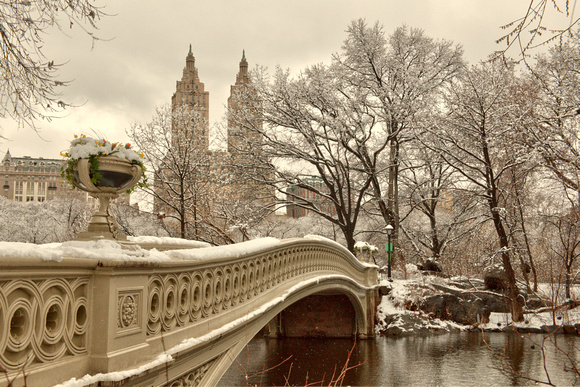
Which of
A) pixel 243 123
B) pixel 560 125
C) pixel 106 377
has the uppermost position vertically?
pixel 243 123

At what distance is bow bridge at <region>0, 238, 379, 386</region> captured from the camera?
312 centimetres

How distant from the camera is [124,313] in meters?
3.93

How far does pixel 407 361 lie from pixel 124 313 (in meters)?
13.8

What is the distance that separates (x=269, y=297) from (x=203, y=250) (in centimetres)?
353

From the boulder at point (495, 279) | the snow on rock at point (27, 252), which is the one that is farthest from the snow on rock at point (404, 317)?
the snow on rock at point (27, 252)

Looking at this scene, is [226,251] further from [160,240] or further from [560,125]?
[560,125]

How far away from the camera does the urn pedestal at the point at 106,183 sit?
4.62 metres

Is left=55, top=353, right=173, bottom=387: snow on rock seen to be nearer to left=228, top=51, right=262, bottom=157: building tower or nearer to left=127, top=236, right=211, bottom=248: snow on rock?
left=127, top=236, right=211, bottom=248: snow on rock

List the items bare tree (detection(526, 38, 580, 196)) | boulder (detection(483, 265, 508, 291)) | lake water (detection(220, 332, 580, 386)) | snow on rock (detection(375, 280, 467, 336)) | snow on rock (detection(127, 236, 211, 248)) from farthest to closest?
1. boulder (detection(483, 265, 508, 291))
2. snow on rock (detection(375, 280, 467, 336))
3. bare tree (detection(526, 38, 580, 196))
4. lake water (detection(220, 332, 580, 386))
5. snow on rock (detection(127, 236, 211, 248))

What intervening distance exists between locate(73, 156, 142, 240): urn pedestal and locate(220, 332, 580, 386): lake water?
782cm

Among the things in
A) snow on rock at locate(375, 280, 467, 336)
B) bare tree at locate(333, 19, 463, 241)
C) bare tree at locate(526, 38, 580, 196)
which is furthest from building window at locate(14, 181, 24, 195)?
bare tree at locate(526, 38, 580, 196)

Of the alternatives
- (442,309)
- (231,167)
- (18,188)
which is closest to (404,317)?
(442,309)

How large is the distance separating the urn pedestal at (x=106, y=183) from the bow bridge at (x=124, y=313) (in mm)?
514

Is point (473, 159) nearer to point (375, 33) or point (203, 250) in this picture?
point (375, 33)
